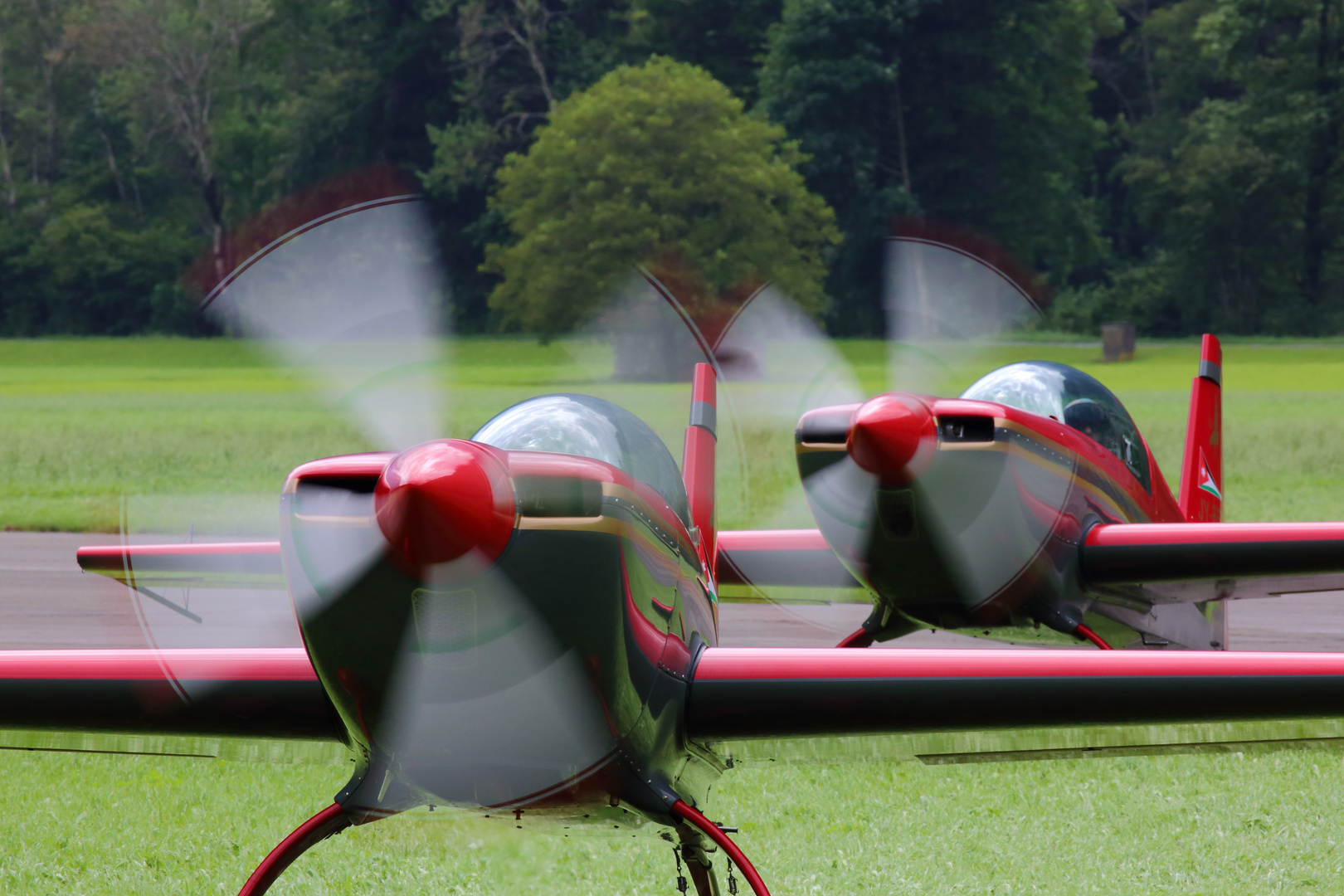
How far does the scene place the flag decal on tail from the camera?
8.64 metres

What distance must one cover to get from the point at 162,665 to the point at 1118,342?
4554cm

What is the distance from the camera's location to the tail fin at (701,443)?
5.38 m

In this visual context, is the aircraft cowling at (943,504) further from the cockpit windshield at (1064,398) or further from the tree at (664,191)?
the tree at (664,191)

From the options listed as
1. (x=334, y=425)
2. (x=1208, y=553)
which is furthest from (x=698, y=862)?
(x=334, y=425)

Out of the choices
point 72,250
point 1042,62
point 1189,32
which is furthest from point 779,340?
point 1189,32

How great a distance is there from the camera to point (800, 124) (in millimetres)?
47750

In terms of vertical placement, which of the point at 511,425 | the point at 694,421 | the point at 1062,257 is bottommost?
the point at 1062,257

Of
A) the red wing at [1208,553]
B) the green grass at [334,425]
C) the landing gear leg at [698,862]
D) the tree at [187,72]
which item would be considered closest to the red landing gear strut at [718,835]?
the landing gear leg at [698,862]

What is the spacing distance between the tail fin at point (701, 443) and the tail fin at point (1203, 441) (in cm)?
438

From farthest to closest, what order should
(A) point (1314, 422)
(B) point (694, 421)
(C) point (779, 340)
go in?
1. (A) point (1314, 422)
2. (C) point (779, 340)
3. (B) point (694, 421)

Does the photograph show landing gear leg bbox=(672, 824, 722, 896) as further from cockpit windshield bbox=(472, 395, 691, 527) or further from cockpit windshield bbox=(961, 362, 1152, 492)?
cockpit windshield bbox=(961, 362, 1152, 492)

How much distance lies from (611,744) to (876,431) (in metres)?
2.96

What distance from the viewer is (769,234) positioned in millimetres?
23359

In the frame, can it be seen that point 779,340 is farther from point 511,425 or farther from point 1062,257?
point 1062,257
